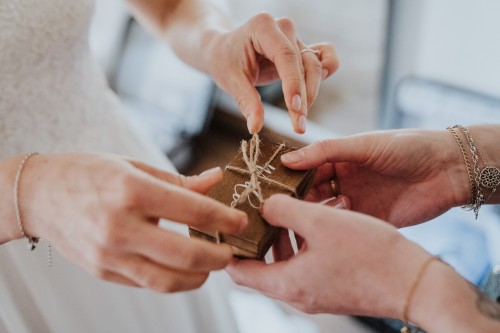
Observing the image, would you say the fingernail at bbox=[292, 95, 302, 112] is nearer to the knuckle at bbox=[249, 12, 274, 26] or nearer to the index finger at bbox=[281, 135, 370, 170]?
the index finger at bbox=[281, 135, 370, 170]

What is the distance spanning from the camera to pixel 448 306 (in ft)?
1.95

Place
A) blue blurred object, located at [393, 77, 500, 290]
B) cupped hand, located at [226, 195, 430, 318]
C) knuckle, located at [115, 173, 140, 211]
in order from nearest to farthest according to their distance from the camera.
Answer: knuckle, located at [115, 173, 140, 211]
cupped hand, located at [226, 195, 430, 318]
blue blurred object, located at [393, 77, 500, 290]

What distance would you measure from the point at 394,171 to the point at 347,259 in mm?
331

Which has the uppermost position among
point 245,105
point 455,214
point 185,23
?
point 185,23

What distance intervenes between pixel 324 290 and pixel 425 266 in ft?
0.49

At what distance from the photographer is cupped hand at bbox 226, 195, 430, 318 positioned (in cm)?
62

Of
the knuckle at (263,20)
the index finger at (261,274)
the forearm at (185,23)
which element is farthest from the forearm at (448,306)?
the forearm at (185,23)

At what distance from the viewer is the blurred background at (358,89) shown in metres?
1.43

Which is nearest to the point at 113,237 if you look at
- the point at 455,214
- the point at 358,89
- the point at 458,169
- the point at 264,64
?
the point at 264,64

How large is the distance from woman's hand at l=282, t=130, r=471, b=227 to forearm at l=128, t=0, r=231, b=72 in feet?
1.23

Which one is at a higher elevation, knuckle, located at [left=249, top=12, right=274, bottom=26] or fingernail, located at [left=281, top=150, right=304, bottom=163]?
knuckle, located at [left=249, top=12, right=274, bottom=26]

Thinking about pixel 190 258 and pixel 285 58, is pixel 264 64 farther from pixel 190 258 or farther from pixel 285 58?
pixel 190 258

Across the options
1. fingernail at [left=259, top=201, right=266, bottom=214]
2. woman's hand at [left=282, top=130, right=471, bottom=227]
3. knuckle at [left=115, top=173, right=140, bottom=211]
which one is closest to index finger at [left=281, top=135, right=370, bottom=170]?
woman's hand at [left=282, top=130, right=471, bottom=227]

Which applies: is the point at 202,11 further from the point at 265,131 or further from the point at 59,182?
the point at 265,131
